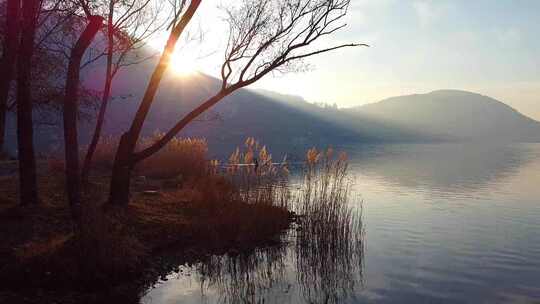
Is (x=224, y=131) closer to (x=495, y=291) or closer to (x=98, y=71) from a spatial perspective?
(x=98, y=71)

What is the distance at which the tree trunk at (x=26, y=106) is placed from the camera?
418 inches

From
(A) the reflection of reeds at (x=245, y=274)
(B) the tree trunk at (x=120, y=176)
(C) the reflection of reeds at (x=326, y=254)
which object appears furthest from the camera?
(B) the tree trunk at (x=120, y=176)

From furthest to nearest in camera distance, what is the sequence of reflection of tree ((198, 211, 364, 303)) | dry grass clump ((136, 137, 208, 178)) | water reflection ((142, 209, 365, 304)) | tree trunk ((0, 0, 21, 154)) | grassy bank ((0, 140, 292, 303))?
dry grass clump ((136, 137, 208, 178)), tree trunk ((0, 0, 21, 154)), reflection of tree ((198, 211, 364, 303)), water reflection ((142, 209, 365, 304)), grassy bank ((0, 140, 292, 303))

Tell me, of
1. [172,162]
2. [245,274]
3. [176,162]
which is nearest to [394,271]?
[245,274]

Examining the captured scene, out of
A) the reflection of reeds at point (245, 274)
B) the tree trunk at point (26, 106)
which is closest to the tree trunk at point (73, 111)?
the tree trunk at point (26, 106)

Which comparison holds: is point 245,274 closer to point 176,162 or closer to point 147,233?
point 147,233

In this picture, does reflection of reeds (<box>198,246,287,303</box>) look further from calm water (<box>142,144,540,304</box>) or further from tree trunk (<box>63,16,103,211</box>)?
tree trunk (<box>63,16,103,211</box>)

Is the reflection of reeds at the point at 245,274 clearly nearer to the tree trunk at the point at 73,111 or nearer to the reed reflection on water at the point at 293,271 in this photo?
the reed reflection on water at the point at 293,271

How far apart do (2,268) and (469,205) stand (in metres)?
22.4

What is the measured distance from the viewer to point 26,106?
10.9 meters

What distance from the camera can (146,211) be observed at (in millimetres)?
13398

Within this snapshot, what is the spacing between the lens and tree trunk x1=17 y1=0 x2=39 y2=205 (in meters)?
10.6

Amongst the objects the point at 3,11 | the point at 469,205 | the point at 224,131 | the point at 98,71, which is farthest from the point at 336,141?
the point at 3,11

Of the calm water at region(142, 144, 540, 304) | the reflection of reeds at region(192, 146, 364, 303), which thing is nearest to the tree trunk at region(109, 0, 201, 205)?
the reflection of reeds at region(192, 146, 364, 303)
